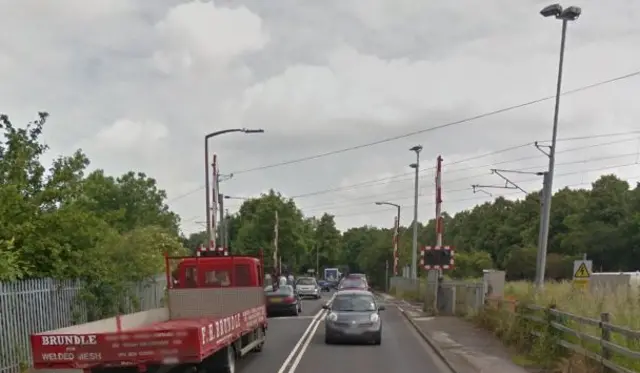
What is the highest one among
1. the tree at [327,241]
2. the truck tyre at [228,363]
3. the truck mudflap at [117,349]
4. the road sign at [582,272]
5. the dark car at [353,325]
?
the truck mudflap at [117,349]

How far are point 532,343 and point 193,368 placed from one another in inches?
338

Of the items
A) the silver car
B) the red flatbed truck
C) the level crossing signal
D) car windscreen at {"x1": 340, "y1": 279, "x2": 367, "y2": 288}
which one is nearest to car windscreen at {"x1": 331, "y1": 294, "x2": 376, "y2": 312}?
the red flatbed truck

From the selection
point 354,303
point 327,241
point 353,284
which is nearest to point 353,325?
point 354,303

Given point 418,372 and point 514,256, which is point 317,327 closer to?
point 418,372

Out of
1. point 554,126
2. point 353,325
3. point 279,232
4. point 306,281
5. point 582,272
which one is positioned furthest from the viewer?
point 279,232

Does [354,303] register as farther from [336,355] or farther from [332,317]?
[336,355]

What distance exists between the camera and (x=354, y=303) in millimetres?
21141

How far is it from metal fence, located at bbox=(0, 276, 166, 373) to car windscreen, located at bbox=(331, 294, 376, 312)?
272 inches

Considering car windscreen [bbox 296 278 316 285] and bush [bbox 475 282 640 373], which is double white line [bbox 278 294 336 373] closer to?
bush [bbox 475 282 640 373]

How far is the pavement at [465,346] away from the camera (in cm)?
1516

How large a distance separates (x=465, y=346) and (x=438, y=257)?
46.4ft

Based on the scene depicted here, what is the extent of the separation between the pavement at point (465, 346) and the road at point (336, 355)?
34 centimetres

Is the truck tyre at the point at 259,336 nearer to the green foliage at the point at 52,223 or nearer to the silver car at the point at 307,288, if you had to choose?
the green foliage at the point at 52,223

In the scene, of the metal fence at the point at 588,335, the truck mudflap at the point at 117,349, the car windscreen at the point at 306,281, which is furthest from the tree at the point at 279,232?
the truck mudflap at the point at 117,349
